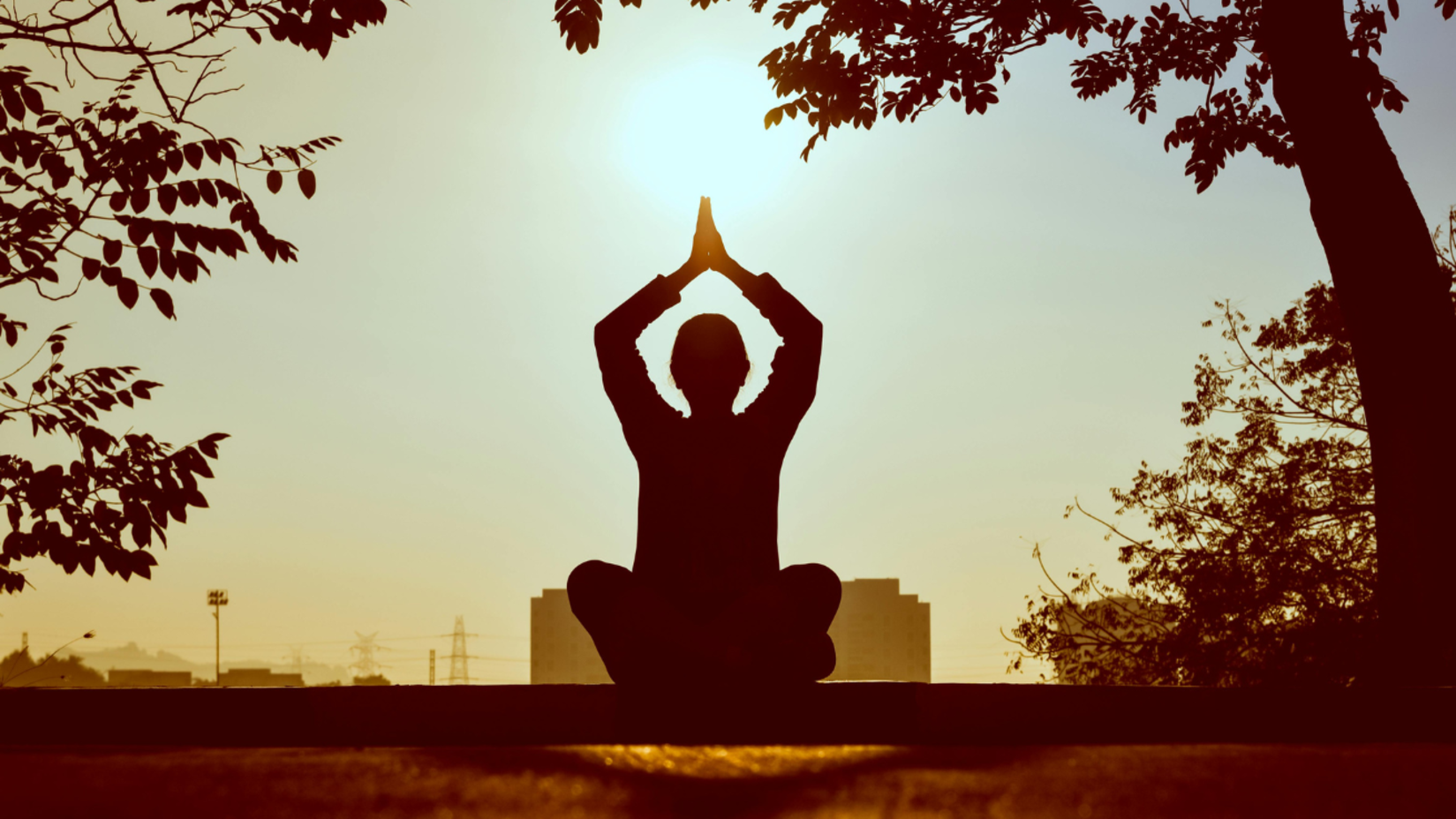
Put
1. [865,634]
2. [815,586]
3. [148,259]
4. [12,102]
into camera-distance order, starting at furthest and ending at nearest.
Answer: [865,634] → [12,102] → [148,259] → [815,586]

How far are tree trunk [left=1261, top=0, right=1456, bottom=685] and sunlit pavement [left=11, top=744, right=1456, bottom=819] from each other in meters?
5.41

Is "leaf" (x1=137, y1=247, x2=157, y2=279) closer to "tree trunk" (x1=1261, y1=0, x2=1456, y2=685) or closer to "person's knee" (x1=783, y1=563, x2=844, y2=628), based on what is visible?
"person's knee" (x1=783, y1=563, x2=844, y2=628)

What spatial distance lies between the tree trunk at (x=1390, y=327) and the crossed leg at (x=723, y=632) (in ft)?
13.4

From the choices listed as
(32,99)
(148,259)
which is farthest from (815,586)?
(32,99)

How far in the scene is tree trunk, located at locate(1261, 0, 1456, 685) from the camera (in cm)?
561

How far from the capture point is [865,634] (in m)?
139

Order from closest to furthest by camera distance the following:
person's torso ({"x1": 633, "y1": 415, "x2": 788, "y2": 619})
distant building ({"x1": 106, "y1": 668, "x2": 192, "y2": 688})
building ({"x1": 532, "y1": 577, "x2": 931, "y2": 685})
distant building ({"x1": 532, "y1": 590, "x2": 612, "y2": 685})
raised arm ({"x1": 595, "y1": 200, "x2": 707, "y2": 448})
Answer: person's torso ({"x1": 633, "y1": 415, "x2": 788, "y2": 619}) < raised arm ({"x1": 595, "y1": 200, "x2": 707, "y2": 448}) < distant building ({"x1": 106, "y1": 668, "x2": 192, "y2": 688}) < distant building ({"x1": 532, "y1": 590, "x2": 612, "y2": 685}) < building ({"x1": 532, "y1": 577, "x2": 931, "y2": 685})

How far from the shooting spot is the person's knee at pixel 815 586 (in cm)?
311

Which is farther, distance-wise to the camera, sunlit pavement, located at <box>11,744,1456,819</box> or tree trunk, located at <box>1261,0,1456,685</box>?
tree trunk, located at <box>1261,0,1456,685</box>

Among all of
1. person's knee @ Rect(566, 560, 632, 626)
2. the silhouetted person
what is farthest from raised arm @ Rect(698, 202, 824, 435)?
person's knee @ Rect(566, 560, 632, 626)

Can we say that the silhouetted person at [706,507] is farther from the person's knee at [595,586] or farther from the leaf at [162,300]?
the leaf at [162,300]

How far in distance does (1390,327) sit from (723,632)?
4611mm

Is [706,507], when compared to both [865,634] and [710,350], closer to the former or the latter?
[710,350]

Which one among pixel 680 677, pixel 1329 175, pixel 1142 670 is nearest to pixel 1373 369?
pixel 1329 175
